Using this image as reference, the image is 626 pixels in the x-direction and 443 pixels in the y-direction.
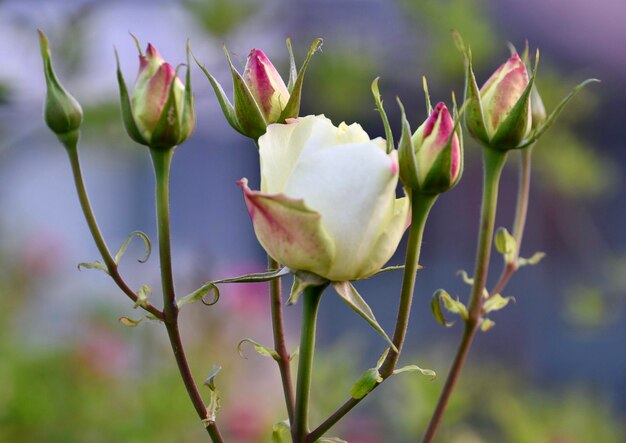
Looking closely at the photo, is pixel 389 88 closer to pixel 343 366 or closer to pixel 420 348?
pixel 420 348

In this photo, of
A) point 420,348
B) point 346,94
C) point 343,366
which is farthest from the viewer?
point 420,348

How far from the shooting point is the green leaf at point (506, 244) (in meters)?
0.43

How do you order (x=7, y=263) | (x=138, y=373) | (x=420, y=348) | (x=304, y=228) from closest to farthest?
(x=304, y=228) → (x=138, y=373) → (x=7, y=263) → (x=420, y=348)

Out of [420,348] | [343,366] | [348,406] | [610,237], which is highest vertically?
[348,406]

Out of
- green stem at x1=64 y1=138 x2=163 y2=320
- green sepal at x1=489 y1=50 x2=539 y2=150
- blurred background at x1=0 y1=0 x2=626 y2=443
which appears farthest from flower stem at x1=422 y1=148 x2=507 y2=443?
blurred background at x1=0 y1=0 x2=626 y2=443

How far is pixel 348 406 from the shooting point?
32 centimetres

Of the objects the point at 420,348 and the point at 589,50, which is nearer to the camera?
the point at 420,348

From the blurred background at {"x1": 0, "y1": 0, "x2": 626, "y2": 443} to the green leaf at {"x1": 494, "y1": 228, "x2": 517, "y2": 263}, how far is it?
350 millimetres

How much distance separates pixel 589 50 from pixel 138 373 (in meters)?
1.72

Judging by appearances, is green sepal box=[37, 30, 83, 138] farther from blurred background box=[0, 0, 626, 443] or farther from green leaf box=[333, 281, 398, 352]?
blurred background box=[0, 0, 626, 443]

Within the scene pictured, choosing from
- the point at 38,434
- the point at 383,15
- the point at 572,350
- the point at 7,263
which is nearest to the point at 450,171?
the point at 38,434

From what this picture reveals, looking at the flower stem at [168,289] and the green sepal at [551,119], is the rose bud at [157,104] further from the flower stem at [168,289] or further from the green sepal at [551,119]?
the green sepal at [551,119]

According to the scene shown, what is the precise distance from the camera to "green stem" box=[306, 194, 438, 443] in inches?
12.6

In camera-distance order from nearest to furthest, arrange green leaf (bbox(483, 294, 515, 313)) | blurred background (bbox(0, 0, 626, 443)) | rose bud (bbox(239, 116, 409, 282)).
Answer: rose bud (bbox(239, 116, 409, 282)) < green leaf (bbox(483, 294, 515, 313)) < blurred background (bbox(0, 0, 626, 443))
